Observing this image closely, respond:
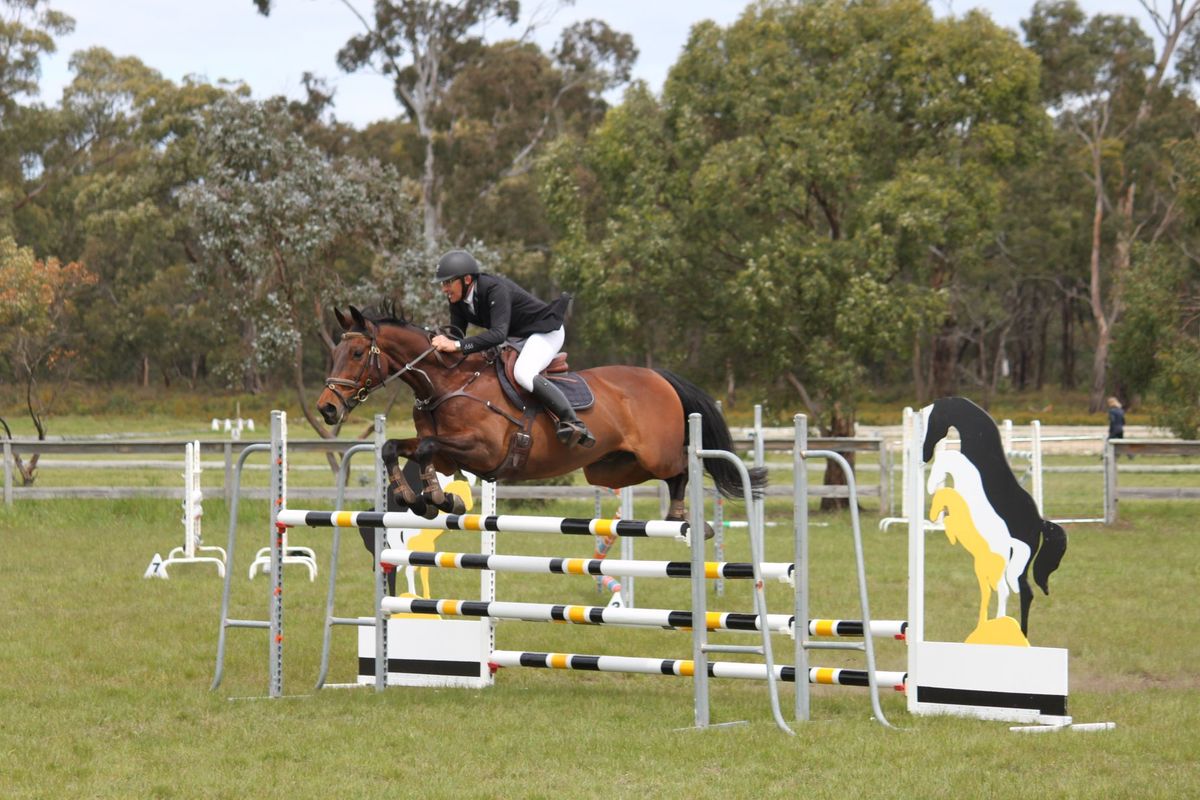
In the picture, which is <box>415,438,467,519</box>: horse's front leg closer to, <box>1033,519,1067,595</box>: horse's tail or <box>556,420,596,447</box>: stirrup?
<box>556,420,596,447</box>: stirrup

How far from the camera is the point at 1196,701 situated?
6977 mm

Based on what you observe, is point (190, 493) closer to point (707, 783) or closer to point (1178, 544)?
point (707, 783)

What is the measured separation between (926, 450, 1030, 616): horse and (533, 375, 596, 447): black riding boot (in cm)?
168

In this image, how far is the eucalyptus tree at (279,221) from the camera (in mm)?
19688

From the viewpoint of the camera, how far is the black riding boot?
22.4ft

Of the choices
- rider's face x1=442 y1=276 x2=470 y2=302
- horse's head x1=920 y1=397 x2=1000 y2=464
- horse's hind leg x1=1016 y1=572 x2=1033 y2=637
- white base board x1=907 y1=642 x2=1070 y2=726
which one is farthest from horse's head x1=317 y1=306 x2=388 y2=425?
horse's hind leg x1=1016 y1=572 x2=1033 y2=637

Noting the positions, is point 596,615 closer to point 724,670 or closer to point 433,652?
point 724,670

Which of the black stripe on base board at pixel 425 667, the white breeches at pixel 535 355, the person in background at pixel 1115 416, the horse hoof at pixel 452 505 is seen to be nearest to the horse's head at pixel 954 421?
the white breeches at pixel 535 355

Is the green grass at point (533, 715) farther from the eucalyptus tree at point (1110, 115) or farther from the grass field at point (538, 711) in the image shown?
the eucalyptus tree at point (1110, 115)

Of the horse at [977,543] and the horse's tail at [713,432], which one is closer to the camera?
the horse at [977,543]

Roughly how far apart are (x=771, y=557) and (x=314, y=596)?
440 cm

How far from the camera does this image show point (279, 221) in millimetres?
19797

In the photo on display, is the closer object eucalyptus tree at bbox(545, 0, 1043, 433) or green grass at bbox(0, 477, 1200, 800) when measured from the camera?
green grass at bbox(0, 477, 1200, 800)

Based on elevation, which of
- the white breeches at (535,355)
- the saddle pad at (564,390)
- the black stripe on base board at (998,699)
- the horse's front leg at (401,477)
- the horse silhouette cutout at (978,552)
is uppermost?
the white breeches at (535,355)
